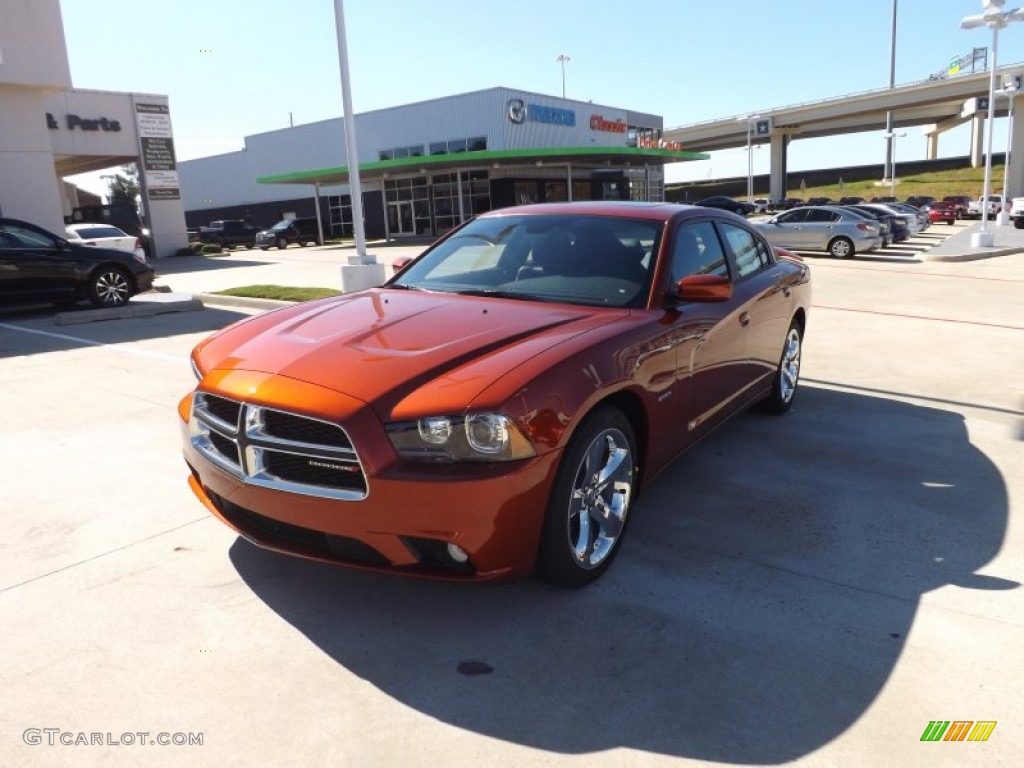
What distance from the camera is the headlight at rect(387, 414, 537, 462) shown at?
2801 millimetres

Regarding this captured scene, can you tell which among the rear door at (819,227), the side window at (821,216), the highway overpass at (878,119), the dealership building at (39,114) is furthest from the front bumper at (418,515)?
the highway overpass at (878,119)

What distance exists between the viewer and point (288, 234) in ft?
126

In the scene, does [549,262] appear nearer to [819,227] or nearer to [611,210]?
[611,210]

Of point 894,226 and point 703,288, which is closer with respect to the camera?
point 703,288

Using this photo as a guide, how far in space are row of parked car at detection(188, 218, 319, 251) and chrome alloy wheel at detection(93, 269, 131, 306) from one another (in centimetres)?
2533

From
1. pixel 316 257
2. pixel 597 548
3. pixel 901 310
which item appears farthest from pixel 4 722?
pixel 316 257

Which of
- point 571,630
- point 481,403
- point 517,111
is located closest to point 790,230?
point 517,111

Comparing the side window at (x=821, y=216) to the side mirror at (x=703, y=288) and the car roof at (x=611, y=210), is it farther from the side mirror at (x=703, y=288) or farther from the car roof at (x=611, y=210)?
the side mirror at (x=703, y=288)

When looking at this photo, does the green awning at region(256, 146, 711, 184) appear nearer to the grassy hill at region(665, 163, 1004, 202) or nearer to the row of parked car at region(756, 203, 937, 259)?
the row of parked car at region(756, 203, 937, 259)

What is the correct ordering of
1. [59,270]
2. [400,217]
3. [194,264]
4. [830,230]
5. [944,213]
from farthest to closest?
[400,217]
[944,213]
[194,264]
[830,230]
[59,270]

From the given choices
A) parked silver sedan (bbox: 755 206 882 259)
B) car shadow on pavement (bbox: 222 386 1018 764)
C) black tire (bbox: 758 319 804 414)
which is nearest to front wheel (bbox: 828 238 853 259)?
parked silver sedan (bbox: 755 206 882 259)

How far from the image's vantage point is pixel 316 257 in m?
29.3

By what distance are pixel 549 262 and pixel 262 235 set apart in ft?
117

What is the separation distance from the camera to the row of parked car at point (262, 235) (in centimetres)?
3766
